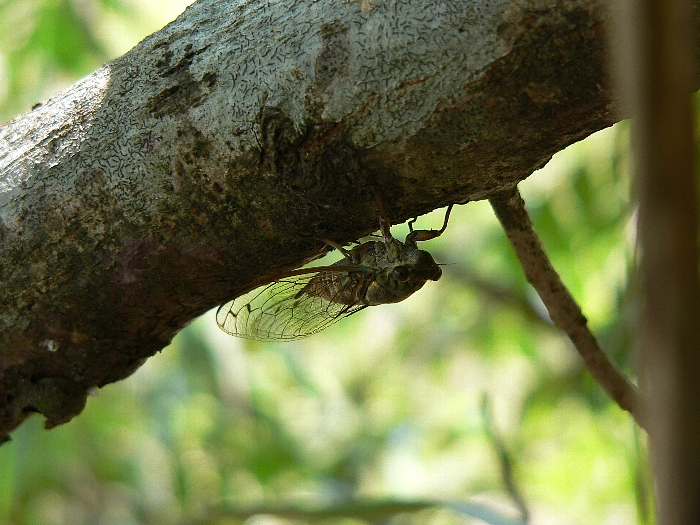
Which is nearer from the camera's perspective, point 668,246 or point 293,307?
point 668,246

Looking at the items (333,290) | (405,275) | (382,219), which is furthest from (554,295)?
(333,290)

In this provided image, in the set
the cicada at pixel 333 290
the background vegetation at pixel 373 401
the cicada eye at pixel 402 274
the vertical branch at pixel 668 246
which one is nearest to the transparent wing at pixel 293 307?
the cicada at pixel 333 290

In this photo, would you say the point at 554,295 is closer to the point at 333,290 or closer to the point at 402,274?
the point at 402,274

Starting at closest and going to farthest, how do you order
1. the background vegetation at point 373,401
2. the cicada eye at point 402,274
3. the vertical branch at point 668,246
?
the vertical branch at point 668,246, the cicada eye at point 402,274, the background vegetation at point 373,401

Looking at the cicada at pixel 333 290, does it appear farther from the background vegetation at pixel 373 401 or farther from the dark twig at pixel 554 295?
the background vegetation at pixel 373 401

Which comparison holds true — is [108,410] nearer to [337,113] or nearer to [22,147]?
[22,147]

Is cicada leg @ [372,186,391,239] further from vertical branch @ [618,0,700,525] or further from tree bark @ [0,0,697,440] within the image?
vertical branch @ [618,0,700,525]

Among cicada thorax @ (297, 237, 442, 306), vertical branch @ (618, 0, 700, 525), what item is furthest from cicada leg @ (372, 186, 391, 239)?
vertical branch @ (618, 0, 700, 525)
